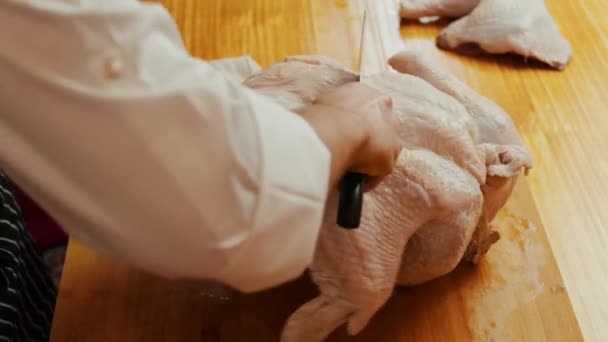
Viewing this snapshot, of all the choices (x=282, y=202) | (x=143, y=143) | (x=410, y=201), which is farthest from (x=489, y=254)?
(x=143, y=143)

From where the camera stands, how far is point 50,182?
1.37 feet

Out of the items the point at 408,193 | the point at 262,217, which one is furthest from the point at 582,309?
the point at 262,217

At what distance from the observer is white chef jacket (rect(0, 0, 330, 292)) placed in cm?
39

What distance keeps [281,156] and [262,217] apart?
0.05 metres

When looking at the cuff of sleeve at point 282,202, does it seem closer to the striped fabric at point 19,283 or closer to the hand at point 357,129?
the hand at point 357,129

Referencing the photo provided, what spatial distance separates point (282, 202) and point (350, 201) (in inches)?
7.5

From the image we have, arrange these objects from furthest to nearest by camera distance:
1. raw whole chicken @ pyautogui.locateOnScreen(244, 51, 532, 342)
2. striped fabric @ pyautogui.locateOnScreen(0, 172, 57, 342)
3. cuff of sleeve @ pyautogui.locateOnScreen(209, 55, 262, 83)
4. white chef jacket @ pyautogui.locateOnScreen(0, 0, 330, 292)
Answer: cuff of sleeve @ pyautogui.locateOnScreen(209, 55, 262, 83) → striped fabric @ pyautogui.locateOnScreen(0, 172, 57, 342) → raw whole chicken @ pyautogui.locateOnScreen(244, 51, 532, 342) → white chef jacket @ pyautogui.locateOnScreen(0, 0, 330, 292)

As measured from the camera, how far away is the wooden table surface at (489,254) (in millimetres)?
879

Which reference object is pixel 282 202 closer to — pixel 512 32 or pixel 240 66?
pixel 240 66

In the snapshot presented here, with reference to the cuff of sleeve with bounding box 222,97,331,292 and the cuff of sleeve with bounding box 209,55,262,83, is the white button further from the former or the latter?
the cuff of sleeve with bounding box 209,55,262,83

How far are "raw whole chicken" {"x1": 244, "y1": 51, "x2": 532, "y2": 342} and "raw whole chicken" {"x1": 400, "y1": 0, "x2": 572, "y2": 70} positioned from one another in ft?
1.25

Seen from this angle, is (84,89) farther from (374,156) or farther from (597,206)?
(597,206)

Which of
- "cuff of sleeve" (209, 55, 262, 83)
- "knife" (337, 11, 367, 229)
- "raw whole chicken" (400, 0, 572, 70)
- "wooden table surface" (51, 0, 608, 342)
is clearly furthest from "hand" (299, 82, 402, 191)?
"raw whole chicken" (400, 0, 572, 70)

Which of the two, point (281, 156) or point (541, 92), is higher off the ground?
point (281, 156)
